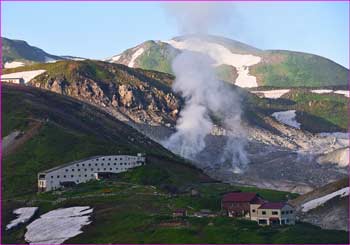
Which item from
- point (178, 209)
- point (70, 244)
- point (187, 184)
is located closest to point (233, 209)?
point (178, 209)

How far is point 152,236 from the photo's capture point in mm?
129875

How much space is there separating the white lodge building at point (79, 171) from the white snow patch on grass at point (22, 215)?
1964cm

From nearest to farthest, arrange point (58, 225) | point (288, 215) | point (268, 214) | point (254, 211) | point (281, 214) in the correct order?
point (281, 214), point (288, 215), point (268, 214), point (254, 211), point (58, 225)

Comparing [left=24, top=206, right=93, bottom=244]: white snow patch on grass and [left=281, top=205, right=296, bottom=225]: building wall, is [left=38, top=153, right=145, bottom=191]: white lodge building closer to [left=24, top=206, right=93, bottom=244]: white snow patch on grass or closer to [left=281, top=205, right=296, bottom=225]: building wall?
[left=24, top=206, right=93, bottom=244]: white snow patch on grass

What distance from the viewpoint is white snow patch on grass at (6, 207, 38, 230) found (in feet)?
521

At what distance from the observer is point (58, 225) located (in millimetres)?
149000

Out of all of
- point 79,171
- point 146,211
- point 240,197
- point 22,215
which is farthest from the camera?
point 79,171

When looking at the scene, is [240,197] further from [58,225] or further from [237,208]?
[58,225]

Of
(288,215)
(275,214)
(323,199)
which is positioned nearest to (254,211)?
(275,214)

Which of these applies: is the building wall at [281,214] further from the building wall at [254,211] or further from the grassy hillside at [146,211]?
the grassy hillside at [146,211]

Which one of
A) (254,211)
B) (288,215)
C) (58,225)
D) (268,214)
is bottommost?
(58,225)

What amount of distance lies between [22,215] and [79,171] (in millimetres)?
30517

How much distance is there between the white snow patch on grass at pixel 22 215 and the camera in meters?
159

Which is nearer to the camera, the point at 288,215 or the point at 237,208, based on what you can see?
the point at 288,215
